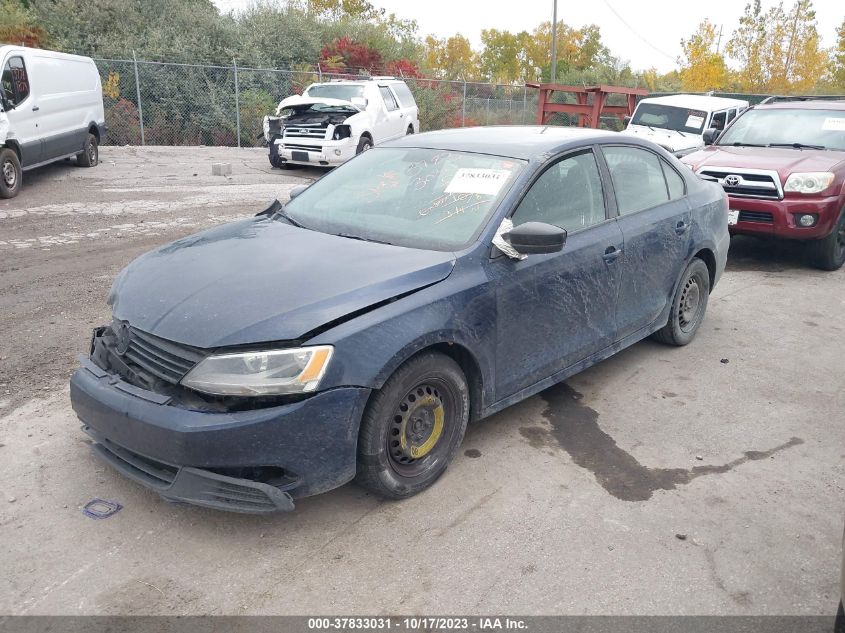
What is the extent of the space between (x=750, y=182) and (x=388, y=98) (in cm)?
974

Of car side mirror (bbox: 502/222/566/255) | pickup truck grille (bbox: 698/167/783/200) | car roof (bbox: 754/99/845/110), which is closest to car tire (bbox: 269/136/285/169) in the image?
car roof (bbox: 754/99/845/110)

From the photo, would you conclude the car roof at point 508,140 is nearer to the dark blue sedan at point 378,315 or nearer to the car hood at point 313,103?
the dark blue sedan at point 378,315

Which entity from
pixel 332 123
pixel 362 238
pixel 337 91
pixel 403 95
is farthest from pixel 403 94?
pixel 362 238

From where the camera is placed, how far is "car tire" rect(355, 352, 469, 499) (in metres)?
3.23

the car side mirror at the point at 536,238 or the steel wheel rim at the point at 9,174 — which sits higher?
the car side mirror at the point at 536,238

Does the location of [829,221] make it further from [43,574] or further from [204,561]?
[43,574]

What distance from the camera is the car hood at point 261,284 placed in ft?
10.2

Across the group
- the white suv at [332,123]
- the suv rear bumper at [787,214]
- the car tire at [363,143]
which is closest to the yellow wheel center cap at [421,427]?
the suv rear bumper at [787,214]

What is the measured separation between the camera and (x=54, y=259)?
24.9 feet

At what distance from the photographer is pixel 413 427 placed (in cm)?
346

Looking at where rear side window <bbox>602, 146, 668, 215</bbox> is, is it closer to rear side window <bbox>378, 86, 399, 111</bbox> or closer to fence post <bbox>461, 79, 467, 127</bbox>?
rear side window <bbox>378, 86, 399, 111</bbox>

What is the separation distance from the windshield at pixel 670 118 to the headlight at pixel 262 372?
40.0 ft

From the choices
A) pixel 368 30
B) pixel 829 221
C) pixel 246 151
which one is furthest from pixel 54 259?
pixel 368 30

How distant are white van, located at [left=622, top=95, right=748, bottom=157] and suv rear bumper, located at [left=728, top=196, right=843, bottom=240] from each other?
204 inches
